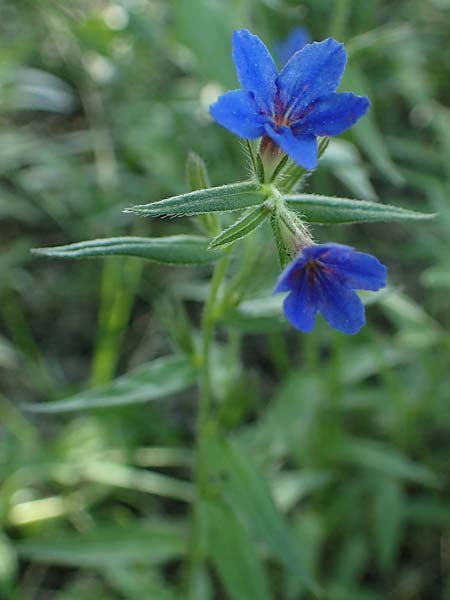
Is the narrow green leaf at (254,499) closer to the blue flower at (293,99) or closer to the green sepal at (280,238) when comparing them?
the green sepal at (280,238)

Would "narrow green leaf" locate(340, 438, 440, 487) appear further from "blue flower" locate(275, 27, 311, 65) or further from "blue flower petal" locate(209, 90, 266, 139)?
"blue flower petal" locate(209, 90, 266, 139)

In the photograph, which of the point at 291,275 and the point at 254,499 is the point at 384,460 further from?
the point at 291,275

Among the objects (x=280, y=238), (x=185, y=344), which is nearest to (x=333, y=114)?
(x=280, y=238)

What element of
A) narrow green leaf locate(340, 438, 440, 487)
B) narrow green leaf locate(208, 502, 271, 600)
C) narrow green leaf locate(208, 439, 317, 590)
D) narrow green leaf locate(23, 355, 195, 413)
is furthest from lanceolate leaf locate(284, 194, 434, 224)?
narrow green leaf locate(340, 438, 440, 487)

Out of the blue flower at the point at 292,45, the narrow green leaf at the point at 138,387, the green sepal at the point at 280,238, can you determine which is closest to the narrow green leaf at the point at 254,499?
the narrow green leaf at the point at 138,387

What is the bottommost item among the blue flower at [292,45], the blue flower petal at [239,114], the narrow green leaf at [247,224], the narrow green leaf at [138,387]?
the narrow green leaf at [138,387]

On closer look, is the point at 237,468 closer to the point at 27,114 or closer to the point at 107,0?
the point at 27,114
